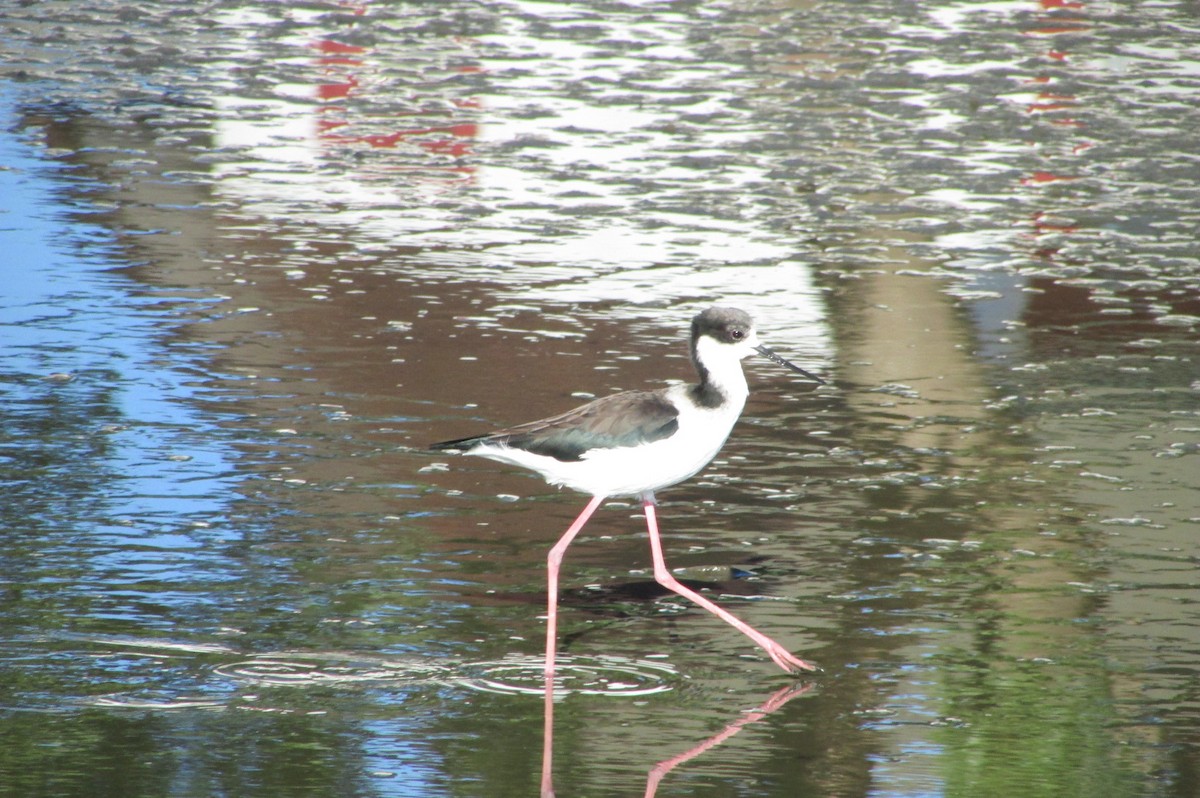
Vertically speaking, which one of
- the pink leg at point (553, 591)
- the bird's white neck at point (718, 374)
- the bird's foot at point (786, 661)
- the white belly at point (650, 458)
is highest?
the bird's white neck at point (718, 374)

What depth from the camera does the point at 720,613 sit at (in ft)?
23.4

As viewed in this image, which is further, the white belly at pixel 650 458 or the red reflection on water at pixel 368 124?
the red reflection on water at pixel 368 124

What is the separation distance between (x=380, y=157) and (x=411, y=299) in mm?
4120

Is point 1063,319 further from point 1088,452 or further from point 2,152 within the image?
point 2,152

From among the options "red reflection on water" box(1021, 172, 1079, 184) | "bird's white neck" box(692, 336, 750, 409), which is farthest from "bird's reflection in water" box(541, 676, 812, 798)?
"red reflection on water" box(1021, 172, 1079, 184)

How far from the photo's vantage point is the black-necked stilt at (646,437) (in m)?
7.07

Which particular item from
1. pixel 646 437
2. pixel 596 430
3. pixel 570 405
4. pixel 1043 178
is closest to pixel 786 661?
pixel 646 437

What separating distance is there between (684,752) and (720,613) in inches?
42.9

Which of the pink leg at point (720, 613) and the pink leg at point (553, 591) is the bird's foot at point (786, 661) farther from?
the pink leg at point (553, 591)

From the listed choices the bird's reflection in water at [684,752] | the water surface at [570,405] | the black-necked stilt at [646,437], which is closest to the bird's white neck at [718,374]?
the black-necked stilt at [646,437]

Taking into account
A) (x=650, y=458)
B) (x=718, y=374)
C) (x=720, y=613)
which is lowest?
(x=720, y=613)

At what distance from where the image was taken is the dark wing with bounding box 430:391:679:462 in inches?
278

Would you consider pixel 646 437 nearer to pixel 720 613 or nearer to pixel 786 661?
pixel 720 613

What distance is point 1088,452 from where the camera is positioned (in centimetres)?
938
